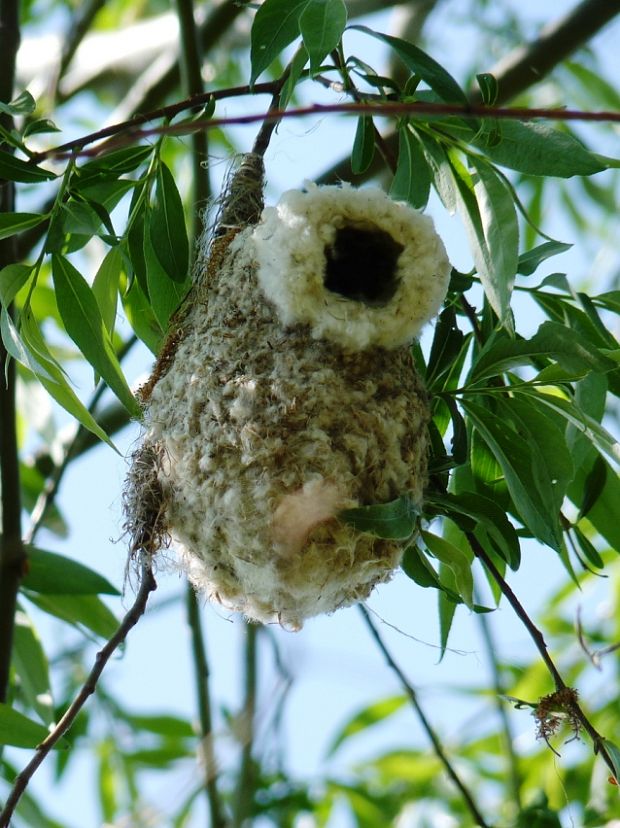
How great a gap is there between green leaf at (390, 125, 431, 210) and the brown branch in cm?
73

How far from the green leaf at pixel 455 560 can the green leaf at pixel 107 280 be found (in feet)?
2.24

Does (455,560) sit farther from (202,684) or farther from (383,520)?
(202,684)

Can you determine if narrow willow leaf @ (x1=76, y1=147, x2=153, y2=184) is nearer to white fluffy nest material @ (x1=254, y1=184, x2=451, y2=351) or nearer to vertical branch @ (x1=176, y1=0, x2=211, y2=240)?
white fluffy nest material @ (x1=254, y1=184, x2=451, y2=351)

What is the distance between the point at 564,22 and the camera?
11.2 ft

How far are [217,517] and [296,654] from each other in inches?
9.0

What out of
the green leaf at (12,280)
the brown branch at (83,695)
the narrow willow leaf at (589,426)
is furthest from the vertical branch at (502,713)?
the green leaf at (12,280)

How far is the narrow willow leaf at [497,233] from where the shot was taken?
1808 mm

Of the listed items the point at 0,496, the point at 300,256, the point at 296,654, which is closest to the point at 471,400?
the point at 300,256

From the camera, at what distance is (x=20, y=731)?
2.14 metres

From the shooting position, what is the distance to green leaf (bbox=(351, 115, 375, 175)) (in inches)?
81.0

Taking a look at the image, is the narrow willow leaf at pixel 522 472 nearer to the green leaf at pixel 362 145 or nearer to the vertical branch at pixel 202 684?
the green leaf at pixel 362 145

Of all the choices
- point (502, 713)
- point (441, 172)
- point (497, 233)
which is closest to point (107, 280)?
point (441, 172)

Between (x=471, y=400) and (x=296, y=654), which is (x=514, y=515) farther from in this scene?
(x=296, y=654)

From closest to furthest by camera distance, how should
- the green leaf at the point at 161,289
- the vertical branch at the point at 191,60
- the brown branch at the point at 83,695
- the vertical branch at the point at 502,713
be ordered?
1. the brown branch at the point at 83,695
2. the green leaf at the point at 161,289
3. the vertical branch at the point at 191,60
4. the vertical branch at the point at 502,713
